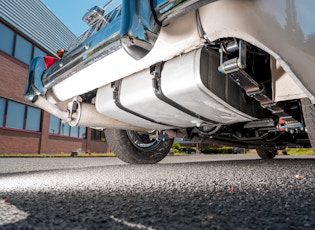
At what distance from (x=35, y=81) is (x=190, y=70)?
151 centimetres

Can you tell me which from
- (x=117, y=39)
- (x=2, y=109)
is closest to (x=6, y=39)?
(x=2, y=109)

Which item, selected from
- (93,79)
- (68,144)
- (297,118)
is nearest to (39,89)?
(93,79)

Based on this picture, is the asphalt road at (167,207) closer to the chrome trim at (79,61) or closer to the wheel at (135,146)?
the chrome trim at (79,61)

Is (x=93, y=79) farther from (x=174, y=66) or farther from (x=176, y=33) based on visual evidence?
(x=176, y=33)

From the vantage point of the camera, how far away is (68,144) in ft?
44.1

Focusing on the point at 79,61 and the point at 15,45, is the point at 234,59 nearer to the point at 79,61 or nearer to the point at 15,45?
the point at 79,61

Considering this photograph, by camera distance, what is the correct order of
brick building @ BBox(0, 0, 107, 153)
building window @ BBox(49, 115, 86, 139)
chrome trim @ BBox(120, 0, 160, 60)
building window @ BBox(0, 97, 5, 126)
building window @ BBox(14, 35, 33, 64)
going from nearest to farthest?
chrome trim @ BBox(120, 0, 160, 60) < building window @ BBox(0, 97, 5, 126) < brick building @ BBox(0, 0, 107, 153) < building window @ BBox(14, 35, 33, 64) < building window @ BBox(49, 115, 86, 139)

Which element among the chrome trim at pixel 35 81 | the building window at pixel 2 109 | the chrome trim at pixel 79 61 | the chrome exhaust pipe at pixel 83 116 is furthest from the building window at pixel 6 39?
the chrome trim at pixel 79 61

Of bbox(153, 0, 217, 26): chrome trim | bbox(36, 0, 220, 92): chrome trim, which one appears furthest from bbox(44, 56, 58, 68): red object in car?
bbox(153, 0, 217, 26): chrome trim

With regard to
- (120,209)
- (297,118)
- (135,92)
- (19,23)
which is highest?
(19,23)

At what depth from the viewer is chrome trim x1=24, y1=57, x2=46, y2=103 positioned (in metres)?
2.23

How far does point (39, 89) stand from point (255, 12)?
1.88 m

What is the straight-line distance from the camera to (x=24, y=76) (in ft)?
36.1

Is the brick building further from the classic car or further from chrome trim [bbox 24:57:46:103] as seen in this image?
the classic car
